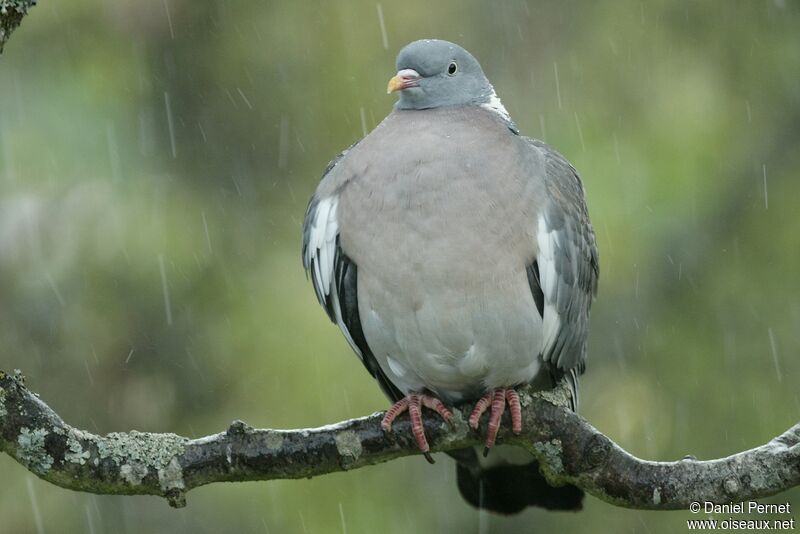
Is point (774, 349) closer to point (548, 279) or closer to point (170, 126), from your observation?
point (548, 279)

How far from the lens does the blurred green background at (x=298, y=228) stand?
16.8ft

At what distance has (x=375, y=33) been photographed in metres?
5.71

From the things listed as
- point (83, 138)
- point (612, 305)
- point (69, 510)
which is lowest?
point (69, 510)

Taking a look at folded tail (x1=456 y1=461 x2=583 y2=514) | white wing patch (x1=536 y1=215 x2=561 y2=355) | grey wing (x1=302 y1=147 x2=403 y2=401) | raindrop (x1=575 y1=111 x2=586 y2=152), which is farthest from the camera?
raindrop (x1=575 y1=111 x2=586 y2=152)

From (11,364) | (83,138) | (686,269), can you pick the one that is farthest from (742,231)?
(11,364)

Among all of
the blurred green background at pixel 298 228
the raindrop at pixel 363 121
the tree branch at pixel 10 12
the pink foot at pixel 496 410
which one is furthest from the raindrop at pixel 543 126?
the tree branch at pixel 10 12

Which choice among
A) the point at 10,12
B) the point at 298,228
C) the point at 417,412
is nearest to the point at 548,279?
the point at 417,412

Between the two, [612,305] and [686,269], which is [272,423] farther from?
[686,269]

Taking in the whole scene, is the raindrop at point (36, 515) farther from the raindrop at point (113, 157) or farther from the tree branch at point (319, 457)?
the tree branch at point (319, 457)

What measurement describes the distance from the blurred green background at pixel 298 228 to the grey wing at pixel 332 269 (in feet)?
3.37

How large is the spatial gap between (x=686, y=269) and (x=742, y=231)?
316 millimetres

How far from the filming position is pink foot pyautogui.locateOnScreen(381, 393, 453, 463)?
3.38m

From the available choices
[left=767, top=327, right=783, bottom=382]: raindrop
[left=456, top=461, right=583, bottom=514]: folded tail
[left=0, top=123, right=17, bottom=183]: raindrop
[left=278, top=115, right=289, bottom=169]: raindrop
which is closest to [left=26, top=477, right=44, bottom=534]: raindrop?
[left=0, top=123, right=17, bottom=183]: raindrop

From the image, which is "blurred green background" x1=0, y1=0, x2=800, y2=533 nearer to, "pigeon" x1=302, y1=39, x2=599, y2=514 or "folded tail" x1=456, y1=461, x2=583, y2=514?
"folded tail" x1=456, y1=461, x2=583, y2=514
